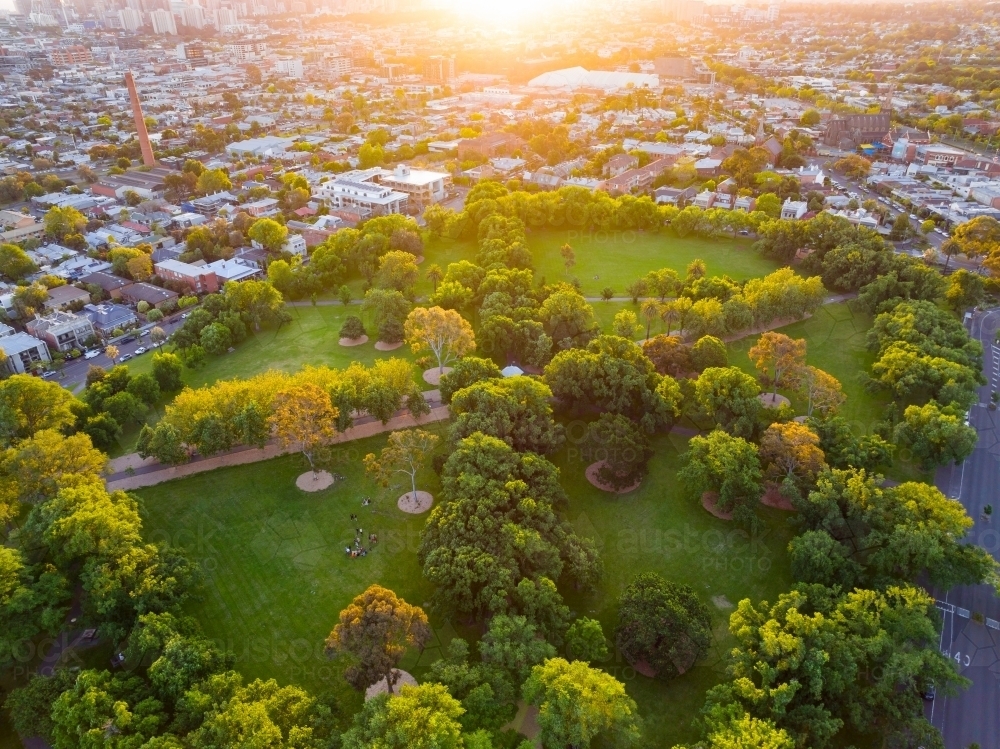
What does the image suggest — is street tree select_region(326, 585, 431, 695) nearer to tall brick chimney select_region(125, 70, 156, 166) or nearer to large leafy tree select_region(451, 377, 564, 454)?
large leafy tree select_region(451, 377, 564, 454)

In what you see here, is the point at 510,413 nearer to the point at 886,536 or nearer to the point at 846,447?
the point at 846,447

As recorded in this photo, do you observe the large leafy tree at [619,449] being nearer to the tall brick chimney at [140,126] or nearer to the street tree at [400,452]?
the street tree at [400,452]

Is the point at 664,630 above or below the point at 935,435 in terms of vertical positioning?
below

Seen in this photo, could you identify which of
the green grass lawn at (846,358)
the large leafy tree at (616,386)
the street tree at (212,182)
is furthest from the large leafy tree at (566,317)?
the street tree at (212,182)

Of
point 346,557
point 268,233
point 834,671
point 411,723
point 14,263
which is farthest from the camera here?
point 268,233

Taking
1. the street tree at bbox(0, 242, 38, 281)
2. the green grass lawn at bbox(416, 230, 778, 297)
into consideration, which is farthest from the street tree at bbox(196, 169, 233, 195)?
the green grass lawn at bbox(416, 230, 778, 297)

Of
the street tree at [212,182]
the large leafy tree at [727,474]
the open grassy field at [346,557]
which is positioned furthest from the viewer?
the street tree at [212,182]

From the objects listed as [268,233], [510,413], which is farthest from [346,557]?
[268,233]
